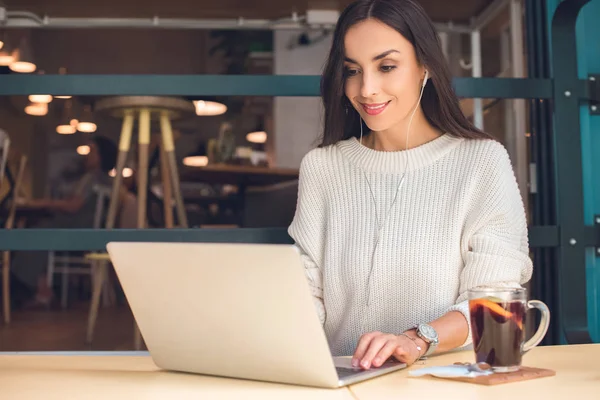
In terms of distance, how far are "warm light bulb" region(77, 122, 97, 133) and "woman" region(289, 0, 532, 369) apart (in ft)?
15.4

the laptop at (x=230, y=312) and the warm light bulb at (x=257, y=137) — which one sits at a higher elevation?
the warm light bulb at (x=257, y=137)

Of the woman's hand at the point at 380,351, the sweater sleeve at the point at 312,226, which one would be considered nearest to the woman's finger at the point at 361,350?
the woman's hand at the point at 380,351

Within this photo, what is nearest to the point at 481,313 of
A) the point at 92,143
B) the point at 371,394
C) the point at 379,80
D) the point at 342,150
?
the point at 371,394

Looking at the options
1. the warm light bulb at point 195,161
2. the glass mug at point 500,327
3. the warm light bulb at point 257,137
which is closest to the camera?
the glass mug at point 500,327

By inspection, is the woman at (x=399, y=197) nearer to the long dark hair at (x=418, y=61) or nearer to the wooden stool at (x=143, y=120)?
the long dark hair at (x=418, y=61)

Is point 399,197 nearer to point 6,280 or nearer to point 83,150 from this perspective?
point 6,280

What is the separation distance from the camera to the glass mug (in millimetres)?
863

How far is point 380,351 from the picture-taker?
0.94 meters

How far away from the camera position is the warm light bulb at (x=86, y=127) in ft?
20.0

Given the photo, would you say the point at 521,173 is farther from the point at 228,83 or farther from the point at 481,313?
the point at 481,313

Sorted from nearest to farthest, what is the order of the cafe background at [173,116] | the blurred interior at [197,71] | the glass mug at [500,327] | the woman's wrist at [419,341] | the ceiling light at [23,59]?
the glass mug at [500,327] → the woman's wrist at [419,341] → the cafe background at [173,116] → the blurred interior at [197,71] → the ceiling light at [23,59]

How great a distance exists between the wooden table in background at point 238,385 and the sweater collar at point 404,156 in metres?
0.67

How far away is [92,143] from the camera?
605 centimetres

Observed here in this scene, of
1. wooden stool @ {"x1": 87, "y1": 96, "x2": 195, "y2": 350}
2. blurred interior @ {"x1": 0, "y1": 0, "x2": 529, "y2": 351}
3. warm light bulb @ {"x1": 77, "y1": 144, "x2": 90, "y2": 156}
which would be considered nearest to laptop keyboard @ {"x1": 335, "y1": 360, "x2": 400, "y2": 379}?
wooden stool @ {"x1": 87, "y1": 96, "x2": 195, "y2": 350}
